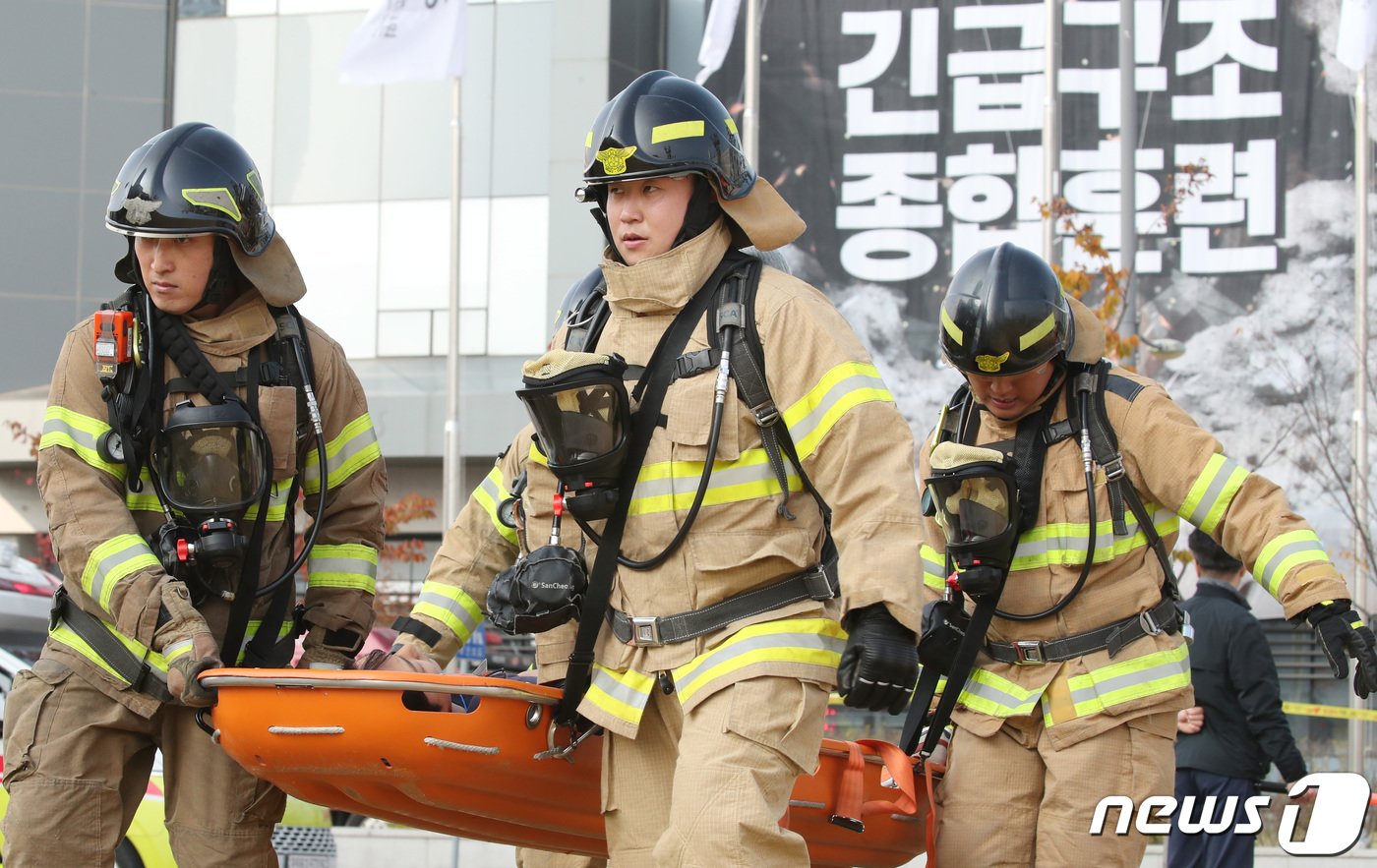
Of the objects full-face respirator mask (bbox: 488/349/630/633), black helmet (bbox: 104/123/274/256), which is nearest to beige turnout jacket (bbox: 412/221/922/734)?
full-face respirator mask (bbox: 488/349/630/633)

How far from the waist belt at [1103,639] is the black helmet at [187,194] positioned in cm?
261

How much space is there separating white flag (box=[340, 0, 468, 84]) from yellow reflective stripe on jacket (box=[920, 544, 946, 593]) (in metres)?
12.6

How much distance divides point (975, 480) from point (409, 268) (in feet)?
62.3

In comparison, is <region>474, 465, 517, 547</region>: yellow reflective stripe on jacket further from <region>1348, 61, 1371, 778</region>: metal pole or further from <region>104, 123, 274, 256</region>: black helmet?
<region>1348, 61, 1371, 778</region>: metal pole

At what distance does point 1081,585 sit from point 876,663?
1.80 m

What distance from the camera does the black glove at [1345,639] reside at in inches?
195

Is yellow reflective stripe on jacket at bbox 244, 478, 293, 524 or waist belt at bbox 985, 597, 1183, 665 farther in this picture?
waist belt at bbox 985, 597, 1183, 665

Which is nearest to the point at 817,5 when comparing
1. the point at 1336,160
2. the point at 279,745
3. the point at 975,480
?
the point at 1336,160

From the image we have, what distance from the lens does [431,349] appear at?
23.5 metres

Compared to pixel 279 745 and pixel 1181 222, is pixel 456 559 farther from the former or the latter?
pixel 1181 222

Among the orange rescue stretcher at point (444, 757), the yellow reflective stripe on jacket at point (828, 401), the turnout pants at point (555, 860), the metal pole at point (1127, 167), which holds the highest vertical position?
the metal pole at point (1127, 167)

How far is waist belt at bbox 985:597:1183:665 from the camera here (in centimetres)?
521

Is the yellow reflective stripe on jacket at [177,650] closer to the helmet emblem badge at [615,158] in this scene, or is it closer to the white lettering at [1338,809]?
the helmet emblem badge at [615,158]

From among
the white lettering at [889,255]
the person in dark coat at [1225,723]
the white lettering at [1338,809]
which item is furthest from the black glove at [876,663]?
the white lettering at [889,255]
